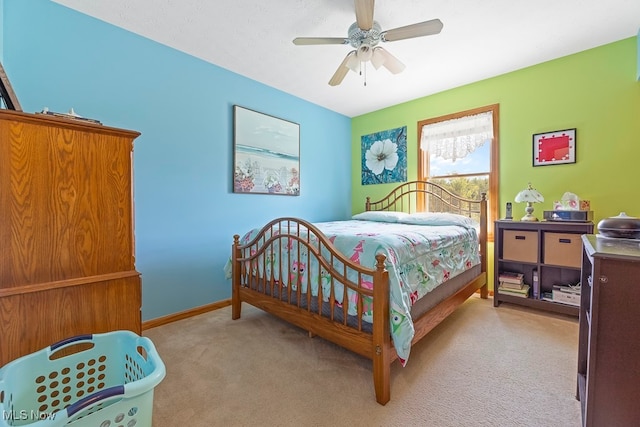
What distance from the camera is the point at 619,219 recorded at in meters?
1.31

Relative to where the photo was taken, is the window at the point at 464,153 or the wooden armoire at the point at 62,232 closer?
the wooden armoire at the point at 62,232

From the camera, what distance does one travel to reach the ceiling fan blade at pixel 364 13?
1743 mm

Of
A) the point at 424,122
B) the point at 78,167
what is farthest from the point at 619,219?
the point at 424,122

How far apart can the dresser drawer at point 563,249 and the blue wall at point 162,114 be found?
2.93 meters

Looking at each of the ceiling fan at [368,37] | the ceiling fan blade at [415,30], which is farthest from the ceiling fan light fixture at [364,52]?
the ceiling fan blade at [415,30]

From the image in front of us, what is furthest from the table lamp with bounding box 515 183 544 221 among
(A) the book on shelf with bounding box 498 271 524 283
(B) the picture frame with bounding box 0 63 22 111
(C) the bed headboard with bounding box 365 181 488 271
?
(B) the picture frame with bounding box 0 63 22 111

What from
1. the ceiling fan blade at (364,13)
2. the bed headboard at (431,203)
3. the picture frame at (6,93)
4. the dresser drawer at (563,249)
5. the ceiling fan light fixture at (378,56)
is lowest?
the dresser drawer at (563,249)

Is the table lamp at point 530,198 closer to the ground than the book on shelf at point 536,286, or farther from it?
farther from it

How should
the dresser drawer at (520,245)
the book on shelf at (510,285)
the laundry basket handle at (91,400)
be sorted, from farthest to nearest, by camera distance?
the book on shelf at (510,285) → the dresser drawer at (520,245) → the laundry basket handle at (91,400)

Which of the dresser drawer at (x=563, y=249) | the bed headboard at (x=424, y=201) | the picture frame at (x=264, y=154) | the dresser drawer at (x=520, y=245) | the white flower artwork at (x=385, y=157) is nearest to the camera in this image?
the dresser drawer at (x=563, y=249)

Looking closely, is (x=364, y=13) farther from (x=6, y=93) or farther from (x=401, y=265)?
(x=6, y=93)

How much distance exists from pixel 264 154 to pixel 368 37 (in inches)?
69.7

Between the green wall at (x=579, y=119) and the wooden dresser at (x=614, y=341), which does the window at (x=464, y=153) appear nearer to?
the green wall at (x=579, y=119)

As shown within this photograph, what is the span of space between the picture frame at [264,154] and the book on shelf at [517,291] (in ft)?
8.75
